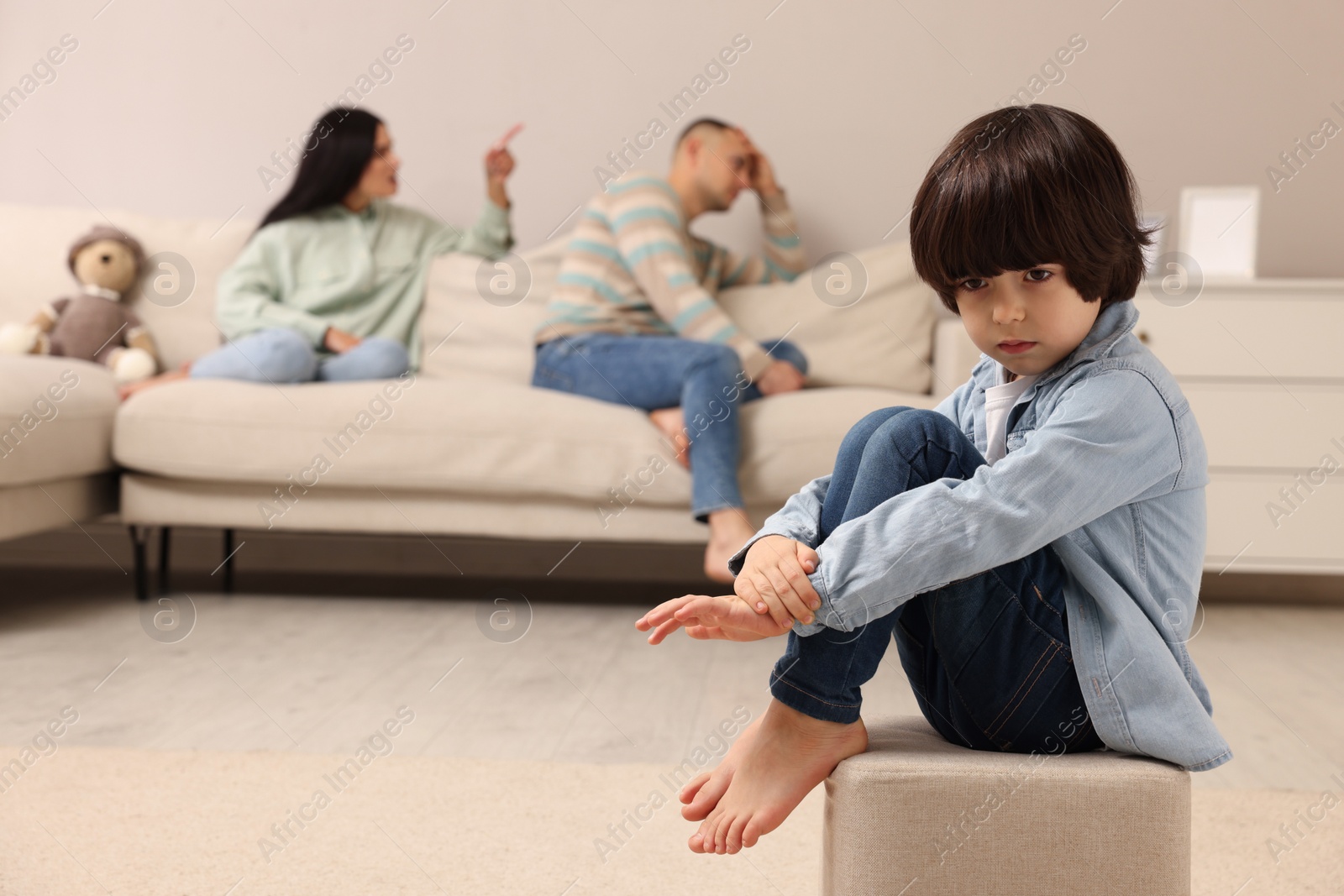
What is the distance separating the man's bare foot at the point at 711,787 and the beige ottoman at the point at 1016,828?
10 cm

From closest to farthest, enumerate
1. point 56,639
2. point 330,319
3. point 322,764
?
point 322,764
point 56,639
point 330,319

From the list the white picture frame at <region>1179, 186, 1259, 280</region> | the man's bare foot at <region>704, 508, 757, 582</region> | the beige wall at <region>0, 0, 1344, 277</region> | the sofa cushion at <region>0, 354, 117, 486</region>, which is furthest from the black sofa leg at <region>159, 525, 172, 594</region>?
the white picture frame at <region>1179, 186, 1259, 280</region>

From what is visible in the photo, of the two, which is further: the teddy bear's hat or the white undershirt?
the teddy bear's hat

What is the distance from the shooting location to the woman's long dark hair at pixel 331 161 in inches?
92.0

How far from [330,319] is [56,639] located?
881 millimetres

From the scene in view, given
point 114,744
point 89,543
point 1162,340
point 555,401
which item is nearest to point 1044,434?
point 114,744

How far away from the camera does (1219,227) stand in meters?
2.40

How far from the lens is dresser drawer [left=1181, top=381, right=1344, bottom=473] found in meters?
2.11

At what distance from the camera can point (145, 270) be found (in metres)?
2.41

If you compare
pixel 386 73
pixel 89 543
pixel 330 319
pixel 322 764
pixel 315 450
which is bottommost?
pixel 89 543

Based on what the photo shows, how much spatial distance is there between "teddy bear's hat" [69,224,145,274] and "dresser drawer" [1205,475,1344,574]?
237 cm

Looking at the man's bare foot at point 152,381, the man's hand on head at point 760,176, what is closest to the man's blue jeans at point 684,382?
the man's hand on head at point 760,176

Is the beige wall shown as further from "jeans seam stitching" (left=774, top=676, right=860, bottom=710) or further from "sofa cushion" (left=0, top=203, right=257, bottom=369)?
"jeans seam stitching" (left=774, top=676, right=860, bottom=710)

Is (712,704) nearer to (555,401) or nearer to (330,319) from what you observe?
(555,401)
